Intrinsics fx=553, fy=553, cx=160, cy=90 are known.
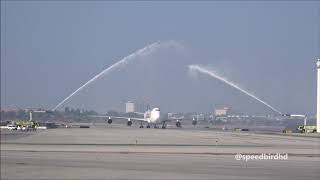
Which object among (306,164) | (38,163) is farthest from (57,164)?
(306,164)

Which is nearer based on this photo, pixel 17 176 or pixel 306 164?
pixel 17 176

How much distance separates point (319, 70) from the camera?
117 meters

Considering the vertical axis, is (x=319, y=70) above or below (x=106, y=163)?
above

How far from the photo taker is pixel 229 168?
2908 centimetres

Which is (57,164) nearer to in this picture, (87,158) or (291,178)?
(87,158)

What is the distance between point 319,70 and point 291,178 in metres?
96.6

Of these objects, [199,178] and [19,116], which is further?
[19,116]

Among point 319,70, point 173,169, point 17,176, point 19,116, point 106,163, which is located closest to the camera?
point 17,176

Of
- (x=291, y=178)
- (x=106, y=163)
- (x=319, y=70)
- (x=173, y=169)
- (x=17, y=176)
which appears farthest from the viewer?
(x=319, y=70)

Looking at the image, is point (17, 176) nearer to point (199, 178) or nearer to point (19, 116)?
point (199, 178)

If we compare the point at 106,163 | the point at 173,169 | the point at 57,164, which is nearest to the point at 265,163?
the point at 173,169

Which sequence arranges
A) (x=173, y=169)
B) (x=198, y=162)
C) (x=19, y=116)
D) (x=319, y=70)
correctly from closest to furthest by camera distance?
(x=173, y=169), (x=198, y=162), (x=319, y=70), (x=19, y=116)

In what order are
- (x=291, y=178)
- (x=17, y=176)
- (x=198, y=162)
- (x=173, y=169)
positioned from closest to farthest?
(x=17, y=176)
(x=291, y=178)
(x=173, y=169)
(x=198, y=162)

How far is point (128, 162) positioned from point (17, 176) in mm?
9019
